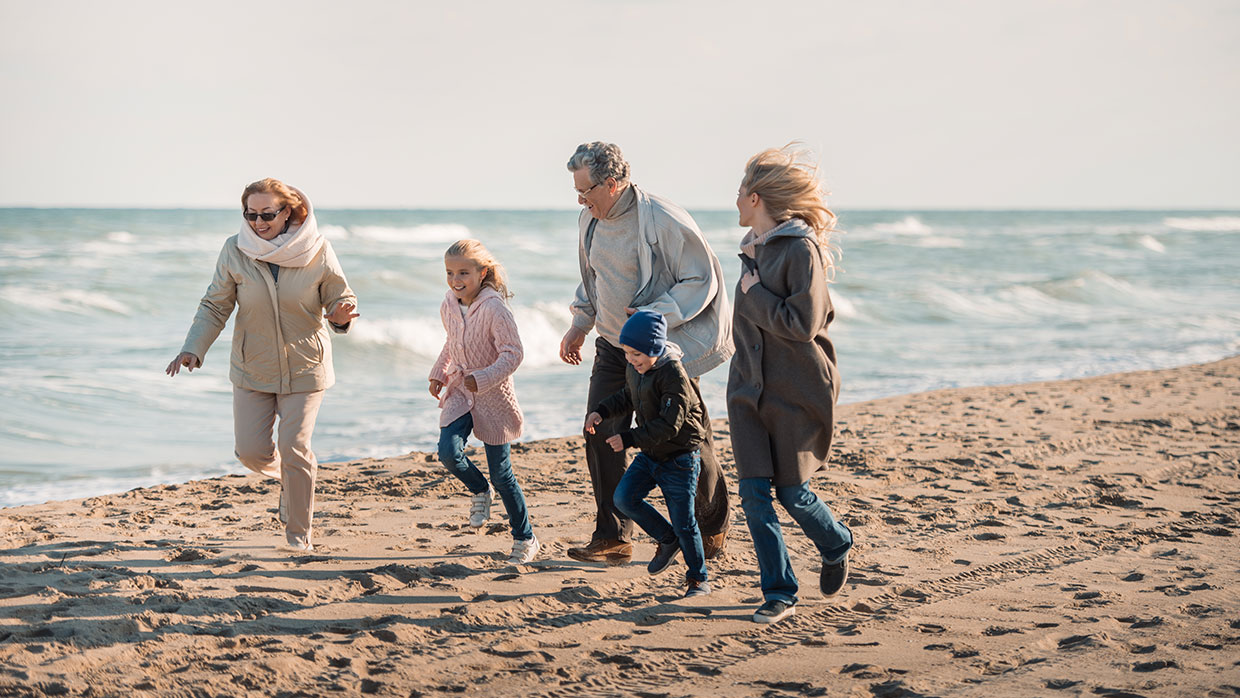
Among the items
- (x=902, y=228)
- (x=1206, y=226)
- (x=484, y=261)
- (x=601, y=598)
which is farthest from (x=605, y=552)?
(x=1206, y=226)

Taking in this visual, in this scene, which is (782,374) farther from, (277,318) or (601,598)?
(277,318)

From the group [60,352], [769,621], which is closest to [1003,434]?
[769,621]

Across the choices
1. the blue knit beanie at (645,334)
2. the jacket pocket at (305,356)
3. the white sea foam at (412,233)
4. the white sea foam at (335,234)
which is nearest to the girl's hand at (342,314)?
the jacket pocket at (305,356)

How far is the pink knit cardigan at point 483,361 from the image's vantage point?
15.8ft

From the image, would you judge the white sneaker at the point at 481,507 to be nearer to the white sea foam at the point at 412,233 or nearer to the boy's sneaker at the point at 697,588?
the boy's sneaker at the point at 697,588

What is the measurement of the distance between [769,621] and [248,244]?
272 cm

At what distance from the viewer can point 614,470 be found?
4.93 meters

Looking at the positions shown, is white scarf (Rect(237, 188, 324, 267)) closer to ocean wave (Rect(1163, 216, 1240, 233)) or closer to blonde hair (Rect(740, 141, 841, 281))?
blonde hair (Rect(740, 141, 841, 281))

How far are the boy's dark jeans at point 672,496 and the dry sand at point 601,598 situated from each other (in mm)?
218

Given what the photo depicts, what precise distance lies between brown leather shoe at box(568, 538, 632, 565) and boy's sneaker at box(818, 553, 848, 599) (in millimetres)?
1037

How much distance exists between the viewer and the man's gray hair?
14.8 feet

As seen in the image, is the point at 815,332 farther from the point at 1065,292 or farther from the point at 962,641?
the point at 1065,292

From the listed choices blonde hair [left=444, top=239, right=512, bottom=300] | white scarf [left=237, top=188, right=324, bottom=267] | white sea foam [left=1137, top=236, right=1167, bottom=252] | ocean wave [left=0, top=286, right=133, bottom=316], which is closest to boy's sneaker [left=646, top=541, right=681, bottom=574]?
blonde hair [left=444, top=239, right=512, bottom=300]

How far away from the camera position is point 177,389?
11.2 m
